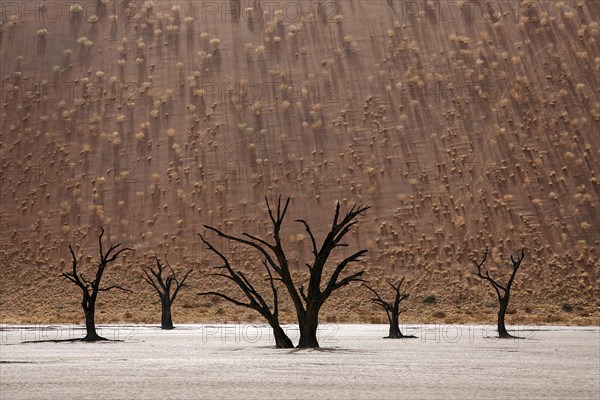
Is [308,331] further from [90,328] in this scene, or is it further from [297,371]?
[90,328]

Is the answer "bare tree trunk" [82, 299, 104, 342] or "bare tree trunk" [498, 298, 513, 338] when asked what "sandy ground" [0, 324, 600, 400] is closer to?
"bare tree trunk" [82, 299, 104, 342]

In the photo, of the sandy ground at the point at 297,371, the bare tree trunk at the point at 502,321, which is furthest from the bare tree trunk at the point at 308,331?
the bare tree trunk at the point at 502,321

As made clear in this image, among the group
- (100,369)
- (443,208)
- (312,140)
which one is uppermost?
(312,140)

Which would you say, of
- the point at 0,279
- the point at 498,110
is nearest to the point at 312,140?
the point at 498,110

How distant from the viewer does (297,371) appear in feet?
53.4

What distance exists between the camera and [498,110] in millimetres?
65750

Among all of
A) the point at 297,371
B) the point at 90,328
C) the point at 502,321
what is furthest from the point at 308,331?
the point at 502,321

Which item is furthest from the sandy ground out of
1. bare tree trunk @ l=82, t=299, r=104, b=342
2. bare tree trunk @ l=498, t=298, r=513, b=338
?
bare tree trunk @ l=498, t=298, r=513, b=338

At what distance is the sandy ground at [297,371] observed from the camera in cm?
1288

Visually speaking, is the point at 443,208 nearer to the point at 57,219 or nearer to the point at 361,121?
the point at 361,121

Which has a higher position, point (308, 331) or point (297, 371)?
point (308, 331)

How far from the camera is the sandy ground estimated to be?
1288 centimetres

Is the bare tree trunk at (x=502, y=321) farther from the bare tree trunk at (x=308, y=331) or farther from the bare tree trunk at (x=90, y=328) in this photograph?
the bare tree trunk at (x=90, y=328)

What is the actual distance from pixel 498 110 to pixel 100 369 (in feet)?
173
